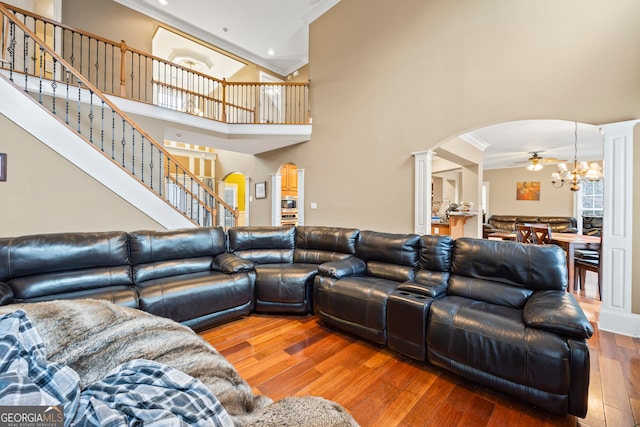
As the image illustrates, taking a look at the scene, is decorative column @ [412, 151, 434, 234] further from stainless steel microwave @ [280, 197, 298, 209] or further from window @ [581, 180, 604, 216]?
window @ [581, 180, 604, 216]

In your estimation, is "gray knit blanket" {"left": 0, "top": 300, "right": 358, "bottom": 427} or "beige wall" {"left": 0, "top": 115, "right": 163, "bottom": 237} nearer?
"gray knit blanket" {"left": 0, "top": 300, "right": 358, "bottom": 427}

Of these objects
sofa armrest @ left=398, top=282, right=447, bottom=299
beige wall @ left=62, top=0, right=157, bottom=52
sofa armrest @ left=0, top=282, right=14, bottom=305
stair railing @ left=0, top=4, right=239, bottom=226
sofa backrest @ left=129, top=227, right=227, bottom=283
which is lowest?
sofa armrest @ left=398, top=282, right=447, bottom=299

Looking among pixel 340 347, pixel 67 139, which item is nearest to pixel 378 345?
pixel 340 347

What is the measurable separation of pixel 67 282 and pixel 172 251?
0.88m

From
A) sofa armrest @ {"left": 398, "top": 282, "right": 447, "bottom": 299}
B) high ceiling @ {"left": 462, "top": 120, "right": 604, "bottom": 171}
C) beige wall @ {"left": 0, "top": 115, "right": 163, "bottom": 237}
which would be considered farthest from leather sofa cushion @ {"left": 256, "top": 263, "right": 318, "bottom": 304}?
high ceiling @ {"left": 462, "top": 120, "right": 604, "bottom": 171}

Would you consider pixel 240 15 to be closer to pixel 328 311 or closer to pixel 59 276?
pixel 59 276

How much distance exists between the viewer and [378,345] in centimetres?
248

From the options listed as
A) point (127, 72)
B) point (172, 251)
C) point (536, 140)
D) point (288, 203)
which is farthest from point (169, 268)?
point (536, 140)

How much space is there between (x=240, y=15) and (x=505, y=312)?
7.21 metres

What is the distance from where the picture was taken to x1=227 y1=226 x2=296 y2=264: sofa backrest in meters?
3.61

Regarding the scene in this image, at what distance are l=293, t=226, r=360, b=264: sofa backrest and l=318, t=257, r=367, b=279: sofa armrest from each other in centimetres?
30

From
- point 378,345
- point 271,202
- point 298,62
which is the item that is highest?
point 298,62

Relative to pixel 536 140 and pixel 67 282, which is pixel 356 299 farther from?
pixel 536 140

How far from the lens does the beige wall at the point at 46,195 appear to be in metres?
3.12
